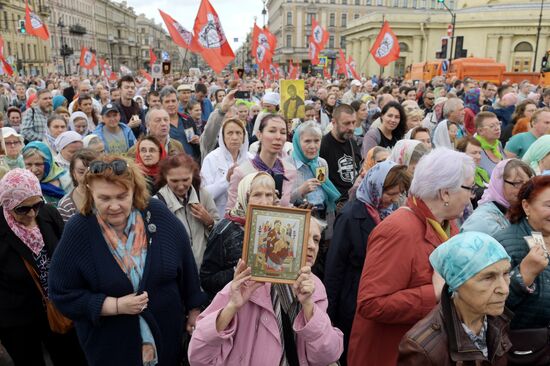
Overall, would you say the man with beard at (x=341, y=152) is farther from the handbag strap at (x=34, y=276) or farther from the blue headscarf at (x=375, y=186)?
the handbag strap at (x=34, y=276)

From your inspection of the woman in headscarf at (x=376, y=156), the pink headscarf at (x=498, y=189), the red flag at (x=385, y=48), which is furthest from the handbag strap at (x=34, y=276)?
the red flag at (x=385, y=48)

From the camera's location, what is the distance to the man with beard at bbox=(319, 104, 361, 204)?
533 centimetres

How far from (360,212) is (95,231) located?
1.72 metres

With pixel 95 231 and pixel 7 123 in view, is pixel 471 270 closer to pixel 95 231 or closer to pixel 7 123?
pixel 95 231

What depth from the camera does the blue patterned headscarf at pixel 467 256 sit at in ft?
6.29

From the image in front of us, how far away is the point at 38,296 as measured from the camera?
3.25 meters

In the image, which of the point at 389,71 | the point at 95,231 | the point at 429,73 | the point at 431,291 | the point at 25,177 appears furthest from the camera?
the point at 389,71

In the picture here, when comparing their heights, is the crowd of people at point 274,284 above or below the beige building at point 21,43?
below

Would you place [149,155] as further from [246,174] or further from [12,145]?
[12,145]

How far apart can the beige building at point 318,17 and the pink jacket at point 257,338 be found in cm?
8653

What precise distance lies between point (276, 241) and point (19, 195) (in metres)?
2.03

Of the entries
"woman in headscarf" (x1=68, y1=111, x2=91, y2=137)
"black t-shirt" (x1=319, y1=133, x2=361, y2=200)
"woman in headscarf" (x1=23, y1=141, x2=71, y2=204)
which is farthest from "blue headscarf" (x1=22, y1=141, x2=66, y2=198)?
"black t-shirt" (x1=319, y1=133, x2=361, y2=200)

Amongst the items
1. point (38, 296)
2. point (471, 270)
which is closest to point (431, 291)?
point (471, 270)

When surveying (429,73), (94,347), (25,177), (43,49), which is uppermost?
(43,49)
